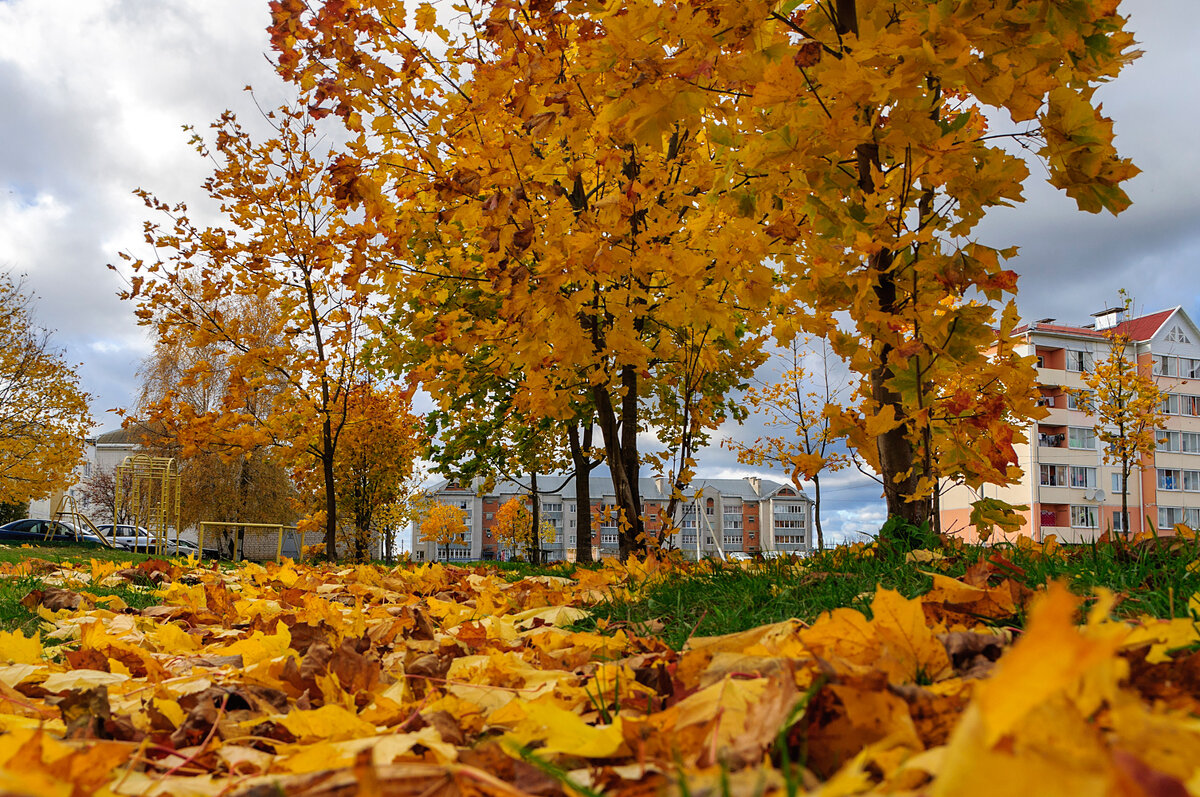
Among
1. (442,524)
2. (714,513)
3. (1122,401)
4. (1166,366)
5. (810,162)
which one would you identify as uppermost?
(1166,366)

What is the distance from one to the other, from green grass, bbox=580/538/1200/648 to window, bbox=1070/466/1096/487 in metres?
46.0

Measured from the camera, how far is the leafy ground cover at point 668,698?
0.60 metres

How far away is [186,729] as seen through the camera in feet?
4.30

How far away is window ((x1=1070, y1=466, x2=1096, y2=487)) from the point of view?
135ft

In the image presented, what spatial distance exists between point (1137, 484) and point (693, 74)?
50530 mm

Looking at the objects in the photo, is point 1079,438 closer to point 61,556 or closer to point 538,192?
point 61,556

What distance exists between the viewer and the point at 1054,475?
1613 inches

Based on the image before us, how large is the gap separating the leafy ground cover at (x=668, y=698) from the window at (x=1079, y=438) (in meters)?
45.9

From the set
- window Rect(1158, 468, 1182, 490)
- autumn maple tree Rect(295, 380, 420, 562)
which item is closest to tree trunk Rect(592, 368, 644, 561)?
autumn maple tree Rect(295, 380, 420, 562)

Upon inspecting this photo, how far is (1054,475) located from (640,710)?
4712 cm

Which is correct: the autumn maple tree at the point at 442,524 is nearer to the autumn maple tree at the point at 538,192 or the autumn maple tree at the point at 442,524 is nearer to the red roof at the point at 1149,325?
the autumn maple tree at the point at 538,192

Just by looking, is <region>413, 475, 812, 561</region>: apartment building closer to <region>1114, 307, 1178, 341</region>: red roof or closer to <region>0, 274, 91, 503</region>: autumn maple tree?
<region>1114, 307, 1178, 341</region>: red roof

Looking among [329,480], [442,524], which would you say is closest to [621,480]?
[329,480]

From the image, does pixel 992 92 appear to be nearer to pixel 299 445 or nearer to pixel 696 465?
pixel 696 465
